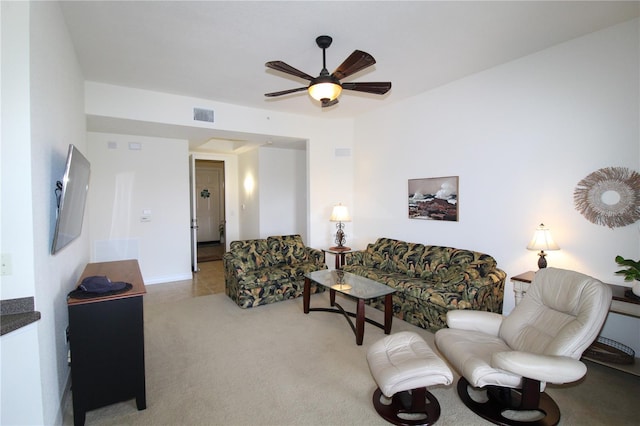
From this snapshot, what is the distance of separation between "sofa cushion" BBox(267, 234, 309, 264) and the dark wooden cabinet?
2797 mm

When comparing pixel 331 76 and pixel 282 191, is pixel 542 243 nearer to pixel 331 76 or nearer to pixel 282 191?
pixel 331 76

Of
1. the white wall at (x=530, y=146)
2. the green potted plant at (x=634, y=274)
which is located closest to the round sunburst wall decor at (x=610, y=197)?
Result: the white wall at (x=530, y=146)

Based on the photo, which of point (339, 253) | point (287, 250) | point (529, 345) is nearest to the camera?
point (529, 345)

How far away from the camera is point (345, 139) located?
591 centimetres

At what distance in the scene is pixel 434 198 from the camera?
4.46 metres

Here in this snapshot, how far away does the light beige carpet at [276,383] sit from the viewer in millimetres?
2199

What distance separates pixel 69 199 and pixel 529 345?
3.50m

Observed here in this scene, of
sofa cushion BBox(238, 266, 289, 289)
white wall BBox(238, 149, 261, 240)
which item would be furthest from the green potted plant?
white wall BBox(238, 149, 261, 240)

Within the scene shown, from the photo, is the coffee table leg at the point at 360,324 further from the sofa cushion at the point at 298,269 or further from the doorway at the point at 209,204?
the doorway at the point at 209,204

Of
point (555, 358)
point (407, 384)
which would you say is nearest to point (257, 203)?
point (407, 384)

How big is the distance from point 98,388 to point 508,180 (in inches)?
169

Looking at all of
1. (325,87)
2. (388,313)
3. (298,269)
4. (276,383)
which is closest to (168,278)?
(298,269)

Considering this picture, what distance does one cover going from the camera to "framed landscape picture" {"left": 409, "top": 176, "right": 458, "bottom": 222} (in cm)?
423

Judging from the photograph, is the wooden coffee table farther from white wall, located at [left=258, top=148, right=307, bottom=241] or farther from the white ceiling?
white wall, located at [left=258, top=148, right=307, bottom=241]
